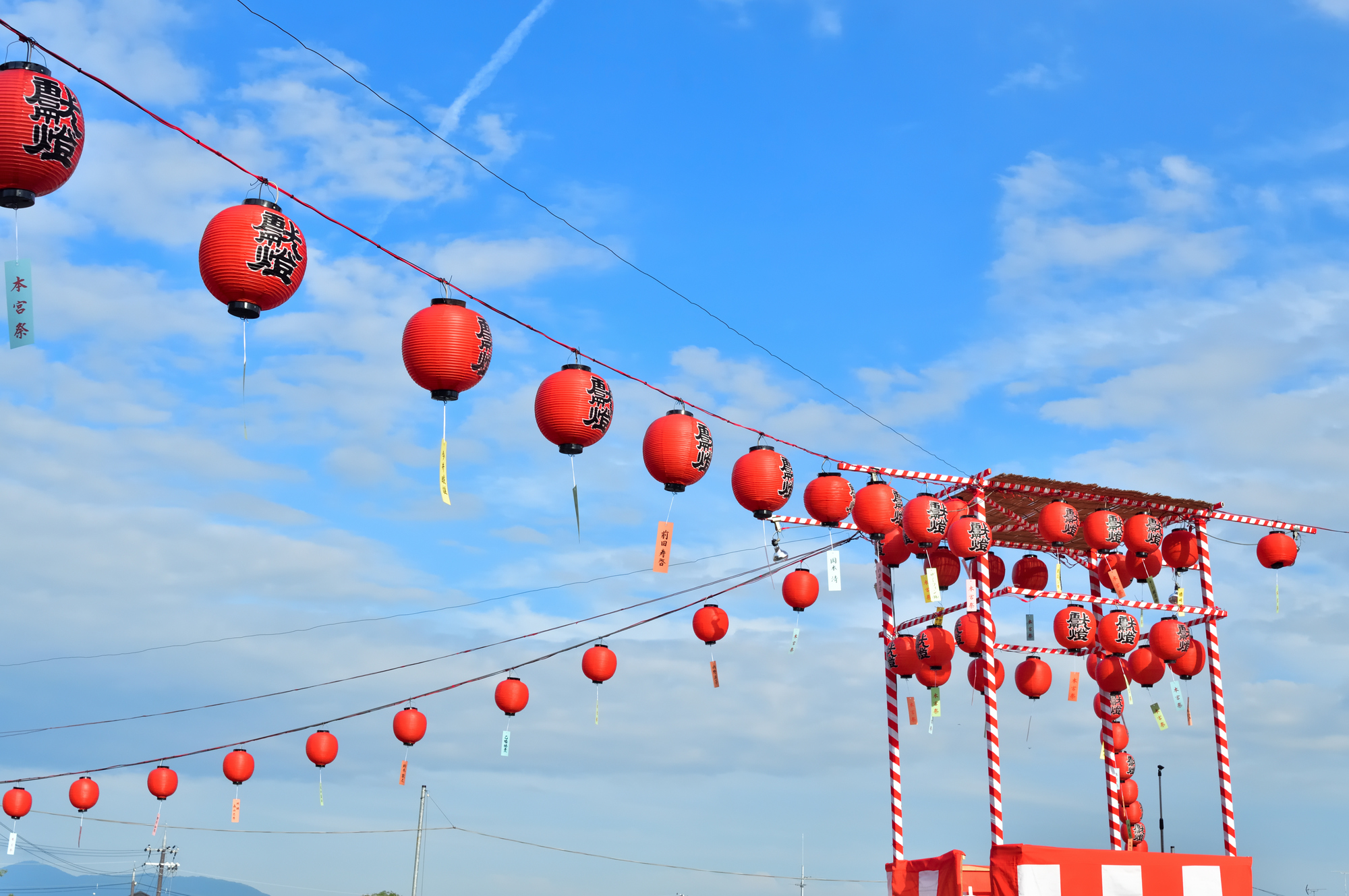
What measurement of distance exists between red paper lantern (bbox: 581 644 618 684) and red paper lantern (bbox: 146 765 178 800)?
935cm

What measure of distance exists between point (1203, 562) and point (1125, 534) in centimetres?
170

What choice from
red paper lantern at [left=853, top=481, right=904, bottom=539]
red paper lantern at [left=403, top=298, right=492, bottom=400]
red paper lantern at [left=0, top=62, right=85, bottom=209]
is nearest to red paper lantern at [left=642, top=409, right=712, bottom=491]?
red paper lantern at [left=403, top=298, right=492, bottom=400]

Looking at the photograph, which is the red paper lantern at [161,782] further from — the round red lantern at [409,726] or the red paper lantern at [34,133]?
the red paper lantern at [34,133]

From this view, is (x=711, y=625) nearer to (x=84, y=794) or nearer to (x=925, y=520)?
(x=925, y=520)

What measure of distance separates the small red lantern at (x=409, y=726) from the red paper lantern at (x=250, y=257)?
12.8 metres

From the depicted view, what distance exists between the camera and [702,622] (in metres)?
19.5

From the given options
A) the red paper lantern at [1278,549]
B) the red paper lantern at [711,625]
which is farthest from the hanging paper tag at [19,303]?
the red paper lantern at [1278,549]

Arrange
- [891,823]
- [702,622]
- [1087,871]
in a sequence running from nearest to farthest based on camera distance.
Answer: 1. [1087,871]
2. [891,823]
3. [702,622]

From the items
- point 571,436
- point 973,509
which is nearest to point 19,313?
point 571,436

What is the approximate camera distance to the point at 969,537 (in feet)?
52.3

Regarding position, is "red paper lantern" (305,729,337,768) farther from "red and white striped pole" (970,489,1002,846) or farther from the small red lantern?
"red and white striped pole" (970,489,1002,846)

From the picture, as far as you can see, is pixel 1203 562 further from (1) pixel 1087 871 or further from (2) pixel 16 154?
(2) pixel 16 154

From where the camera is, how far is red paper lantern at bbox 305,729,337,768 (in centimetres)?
2187

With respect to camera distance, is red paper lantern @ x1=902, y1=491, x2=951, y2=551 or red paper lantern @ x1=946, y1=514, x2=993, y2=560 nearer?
red paper lantern @ x1=946, y1=514, x2=993, y2=560
